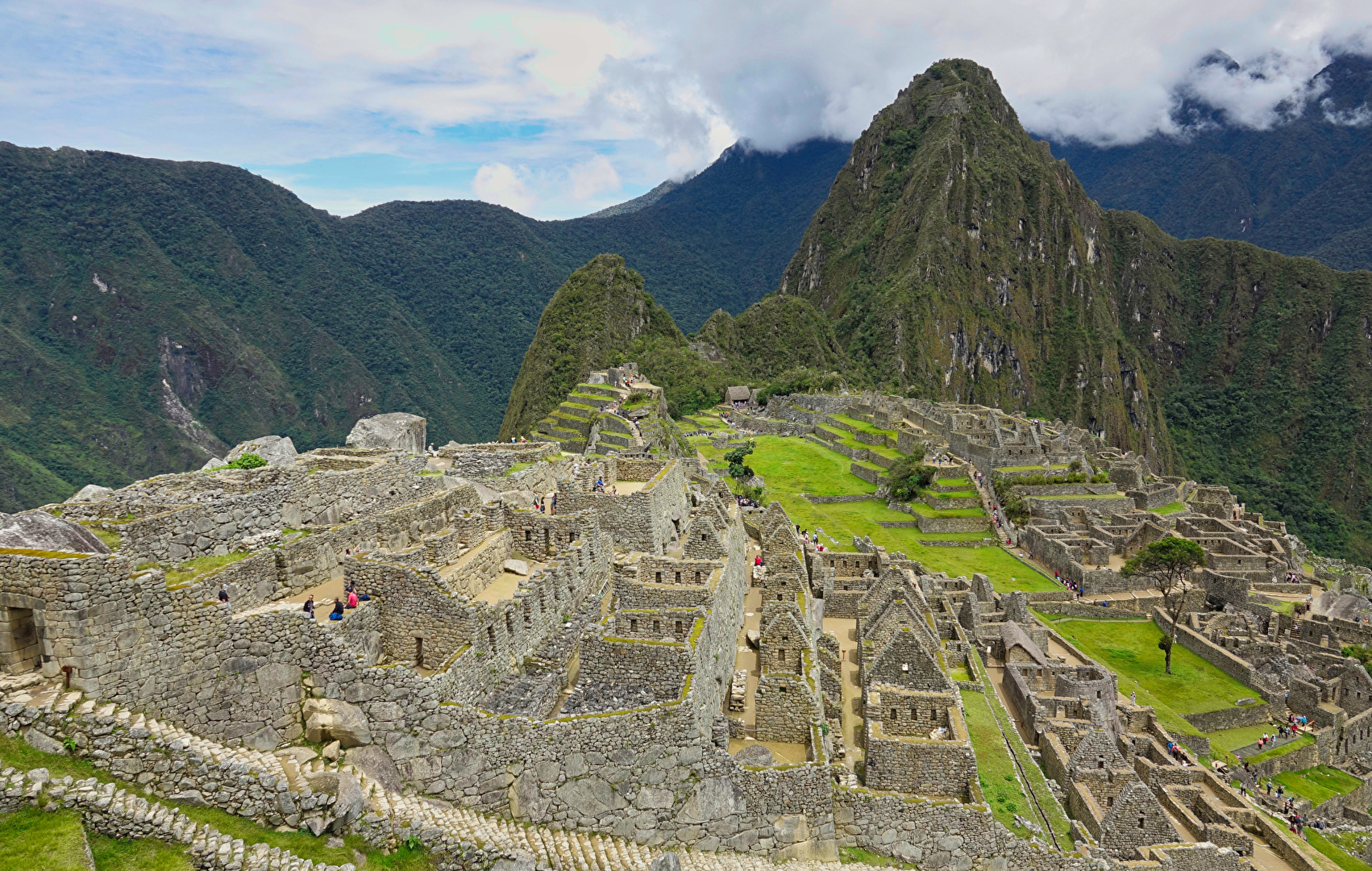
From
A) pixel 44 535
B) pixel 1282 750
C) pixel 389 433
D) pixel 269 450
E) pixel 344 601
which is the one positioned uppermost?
pixel 389 433

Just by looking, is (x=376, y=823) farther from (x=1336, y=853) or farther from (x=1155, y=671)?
(x=1155, y=671)

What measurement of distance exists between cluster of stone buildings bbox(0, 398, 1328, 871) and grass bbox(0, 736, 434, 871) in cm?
16

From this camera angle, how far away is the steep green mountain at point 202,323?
76.6 metres

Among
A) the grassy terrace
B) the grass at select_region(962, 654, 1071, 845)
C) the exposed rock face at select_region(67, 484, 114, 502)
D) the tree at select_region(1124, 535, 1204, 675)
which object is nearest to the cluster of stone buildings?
the grass at select_region(962, 654, 1071, 845)

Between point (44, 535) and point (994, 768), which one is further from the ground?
point (44, 535)

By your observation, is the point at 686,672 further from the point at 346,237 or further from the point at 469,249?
the point at 469,249

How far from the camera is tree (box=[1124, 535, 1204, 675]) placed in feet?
135

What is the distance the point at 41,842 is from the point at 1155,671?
3799 cm

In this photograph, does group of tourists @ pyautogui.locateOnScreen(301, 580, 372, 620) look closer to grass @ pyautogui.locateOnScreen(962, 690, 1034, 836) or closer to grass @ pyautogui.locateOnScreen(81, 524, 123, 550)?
grass @ pyautogui.locateOnScreen(81, 524, 123, 550)

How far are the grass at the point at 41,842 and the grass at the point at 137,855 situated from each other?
1.07ft

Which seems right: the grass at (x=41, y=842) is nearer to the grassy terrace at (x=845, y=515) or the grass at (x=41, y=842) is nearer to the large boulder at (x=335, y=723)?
the large boulder at (x=335, y=723)

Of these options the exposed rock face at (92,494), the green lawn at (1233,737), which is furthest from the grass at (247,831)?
the green lawn at (1233,737)

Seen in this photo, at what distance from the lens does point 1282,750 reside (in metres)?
29.4

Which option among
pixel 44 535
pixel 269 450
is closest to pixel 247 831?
pixel 44 535
